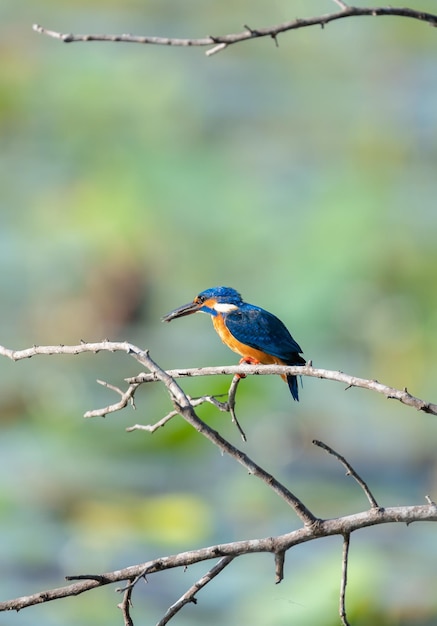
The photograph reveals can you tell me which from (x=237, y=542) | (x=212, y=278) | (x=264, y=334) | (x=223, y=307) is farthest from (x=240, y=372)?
(x=212, y=278)


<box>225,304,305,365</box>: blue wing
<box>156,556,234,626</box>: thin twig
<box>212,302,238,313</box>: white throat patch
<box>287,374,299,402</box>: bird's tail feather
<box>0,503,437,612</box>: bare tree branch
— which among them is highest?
<box>212,302,238,313</box>: white throat patch

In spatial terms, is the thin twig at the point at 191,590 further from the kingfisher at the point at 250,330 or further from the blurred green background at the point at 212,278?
the blurred green background at the point at 212,278

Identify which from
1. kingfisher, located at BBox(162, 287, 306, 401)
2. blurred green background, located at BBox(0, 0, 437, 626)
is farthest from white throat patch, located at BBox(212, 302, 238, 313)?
blurred green background, located at BBox(0, 0, 437, 626)

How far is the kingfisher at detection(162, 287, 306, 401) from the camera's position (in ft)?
7.41

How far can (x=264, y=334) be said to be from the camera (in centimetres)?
227

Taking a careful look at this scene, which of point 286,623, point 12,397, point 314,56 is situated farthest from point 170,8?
point 286,623

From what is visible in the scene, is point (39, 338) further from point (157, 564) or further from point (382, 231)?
point (157, 564)

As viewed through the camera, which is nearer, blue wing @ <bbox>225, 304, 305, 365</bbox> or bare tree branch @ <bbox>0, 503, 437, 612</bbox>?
bare tree branch @ <bbox>0, 503, 437, 612</bbox>

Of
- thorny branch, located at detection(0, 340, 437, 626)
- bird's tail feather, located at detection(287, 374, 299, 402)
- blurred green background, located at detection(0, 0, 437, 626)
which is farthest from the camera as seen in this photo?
blurred green background, located at detection(0, 0, 437, 626)

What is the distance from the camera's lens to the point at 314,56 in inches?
315

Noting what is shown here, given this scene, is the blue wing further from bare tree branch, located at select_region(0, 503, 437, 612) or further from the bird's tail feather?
bare tree branch, located at select_region(0, 503, 437, 612)

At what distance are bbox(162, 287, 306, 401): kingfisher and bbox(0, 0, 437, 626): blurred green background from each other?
1.26 m

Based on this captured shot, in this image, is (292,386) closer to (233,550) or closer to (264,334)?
(264,334)

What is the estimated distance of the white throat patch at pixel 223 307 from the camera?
2.36 meters
